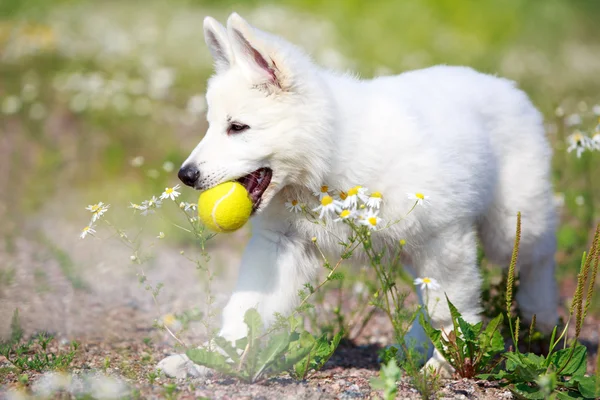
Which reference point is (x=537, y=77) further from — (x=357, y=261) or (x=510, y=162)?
(x=357, y=261)

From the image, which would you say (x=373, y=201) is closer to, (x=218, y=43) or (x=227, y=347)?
(x=227, y=347)

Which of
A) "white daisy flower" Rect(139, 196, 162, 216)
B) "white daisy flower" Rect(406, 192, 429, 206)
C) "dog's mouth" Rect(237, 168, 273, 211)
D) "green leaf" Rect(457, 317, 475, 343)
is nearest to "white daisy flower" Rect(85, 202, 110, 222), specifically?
"white daisy flower" Rect(139, 196, 162, 216)

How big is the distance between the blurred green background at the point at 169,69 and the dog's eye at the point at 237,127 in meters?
1.42

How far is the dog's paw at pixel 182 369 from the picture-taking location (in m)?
3.21

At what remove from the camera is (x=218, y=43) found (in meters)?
3.50

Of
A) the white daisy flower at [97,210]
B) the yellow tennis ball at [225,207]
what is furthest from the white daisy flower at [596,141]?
the white daisy flower at [97,210]

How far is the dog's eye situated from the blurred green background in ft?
4.67

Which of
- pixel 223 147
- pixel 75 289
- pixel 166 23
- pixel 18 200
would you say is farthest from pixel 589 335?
pixel 166 23

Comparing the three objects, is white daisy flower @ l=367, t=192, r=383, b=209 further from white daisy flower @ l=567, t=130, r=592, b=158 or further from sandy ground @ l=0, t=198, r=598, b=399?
white daisy flower @ l=567, t=130, r=592, b=158

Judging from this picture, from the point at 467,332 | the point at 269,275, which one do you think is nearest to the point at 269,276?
the point at 269,275

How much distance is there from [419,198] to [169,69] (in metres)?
5.19

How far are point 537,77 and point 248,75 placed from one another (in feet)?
25.1

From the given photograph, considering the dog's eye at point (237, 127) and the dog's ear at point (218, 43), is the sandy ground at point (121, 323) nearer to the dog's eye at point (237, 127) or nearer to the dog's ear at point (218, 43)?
the dog's eye at point (237, 127)

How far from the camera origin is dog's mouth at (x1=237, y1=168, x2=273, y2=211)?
3227 millimetres
